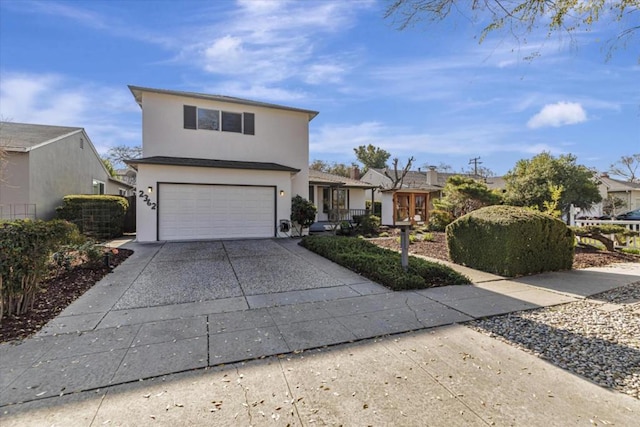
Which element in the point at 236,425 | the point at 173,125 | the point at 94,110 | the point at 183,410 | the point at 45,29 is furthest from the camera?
the point at 94,110

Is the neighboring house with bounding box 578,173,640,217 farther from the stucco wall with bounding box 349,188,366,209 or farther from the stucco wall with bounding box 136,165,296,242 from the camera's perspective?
the stucco wall with bounding box 136,165,296,242

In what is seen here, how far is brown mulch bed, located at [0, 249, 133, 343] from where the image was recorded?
3.74 m

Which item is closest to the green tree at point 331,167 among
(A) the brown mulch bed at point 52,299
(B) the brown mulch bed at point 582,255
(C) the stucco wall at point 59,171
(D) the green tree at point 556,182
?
(D) the green tree at point 556,182

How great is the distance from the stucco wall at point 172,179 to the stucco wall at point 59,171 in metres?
4.78

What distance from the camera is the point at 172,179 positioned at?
1100 centimetres

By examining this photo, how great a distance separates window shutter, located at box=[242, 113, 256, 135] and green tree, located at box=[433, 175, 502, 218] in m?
10.4

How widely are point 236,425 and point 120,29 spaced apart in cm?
1003

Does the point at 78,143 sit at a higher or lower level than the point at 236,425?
higher

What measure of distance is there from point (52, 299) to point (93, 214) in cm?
914

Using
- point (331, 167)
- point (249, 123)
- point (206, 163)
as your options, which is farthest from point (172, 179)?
point (331, 167)

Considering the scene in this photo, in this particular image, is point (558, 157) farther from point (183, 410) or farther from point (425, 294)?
point (183, 410)

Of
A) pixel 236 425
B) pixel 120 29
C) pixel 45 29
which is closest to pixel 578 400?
pixel 236 425

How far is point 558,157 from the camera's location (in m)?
17.5

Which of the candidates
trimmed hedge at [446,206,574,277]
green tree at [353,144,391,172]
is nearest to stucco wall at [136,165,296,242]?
trimmed hedge at [446,206,574,277]
